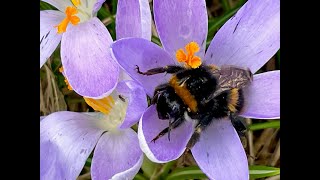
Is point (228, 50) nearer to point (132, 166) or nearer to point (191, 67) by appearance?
point (191, 67)

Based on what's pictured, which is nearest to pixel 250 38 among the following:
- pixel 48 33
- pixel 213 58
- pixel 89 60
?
pixel 213 58

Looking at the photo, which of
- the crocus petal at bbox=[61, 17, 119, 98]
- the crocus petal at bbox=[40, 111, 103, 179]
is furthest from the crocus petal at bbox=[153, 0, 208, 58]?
the crocus petal at bbox=[40, 111, 103, 179]

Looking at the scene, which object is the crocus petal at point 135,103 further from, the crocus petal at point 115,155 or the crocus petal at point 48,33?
the crocus petal at point 48,33

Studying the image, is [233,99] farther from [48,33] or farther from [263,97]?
[48,33]

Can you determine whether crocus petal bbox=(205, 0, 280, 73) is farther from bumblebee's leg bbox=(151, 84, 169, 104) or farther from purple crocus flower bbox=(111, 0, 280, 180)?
bumblebee's leg bbox=(151, 84, 169, 104)
